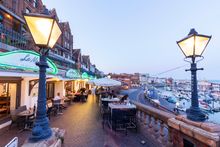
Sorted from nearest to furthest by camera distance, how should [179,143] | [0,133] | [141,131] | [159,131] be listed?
[179,143] < [159,131] < [141,131] < [0,133]

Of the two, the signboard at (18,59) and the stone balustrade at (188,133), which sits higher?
the signboard at (18,59)

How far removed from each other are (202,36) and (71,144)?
202 inches

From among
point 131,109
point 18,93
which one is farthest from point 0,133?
point 131,109

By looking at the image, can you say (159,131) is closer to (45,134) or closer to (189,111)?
(189,111)

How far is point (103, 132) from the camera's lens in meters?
5.41

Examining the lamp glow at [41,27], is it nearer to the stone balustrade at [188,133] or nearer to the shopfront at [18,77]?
the stone balustrade at [188,133]

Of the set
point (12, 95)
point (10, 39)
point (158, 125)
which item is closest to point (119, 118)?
point (158, 125)

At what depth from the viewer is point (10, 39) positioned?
8.51 m

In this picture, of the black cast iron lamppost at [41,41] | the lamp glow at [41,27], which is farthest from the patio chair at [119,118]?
the lamp glow at [41,27]

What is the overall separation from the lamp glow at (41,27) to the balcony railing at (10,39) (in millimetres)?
7700

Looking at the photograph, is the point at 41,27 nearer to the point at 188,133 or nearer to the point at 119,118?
the point at 188,133

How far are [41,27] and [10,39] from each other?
8829 mm

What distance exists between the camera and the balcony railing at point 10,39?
7795mm

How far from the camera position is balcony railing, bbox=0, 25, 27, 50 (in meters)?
7.79
